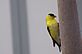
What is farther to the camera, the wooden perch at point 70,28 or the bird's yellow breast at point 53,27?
the bird's yellow breast at point 53,27

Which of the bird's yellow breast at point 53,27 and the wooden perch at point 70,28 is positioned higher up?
the wooden perch at point 70,28

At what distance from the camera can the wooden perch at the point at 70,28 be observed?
2.57ft

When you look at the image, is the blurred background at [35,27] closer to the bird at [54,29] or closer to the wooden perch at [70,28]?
the bird at [54,29]

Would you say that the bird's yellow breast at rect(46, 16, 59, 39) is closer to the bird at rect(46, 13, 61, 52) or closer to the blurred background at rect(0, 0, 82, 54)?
the bird at rect(46, 13, 61, 52)

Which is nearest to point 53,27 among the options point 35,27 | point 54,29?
point 54,29

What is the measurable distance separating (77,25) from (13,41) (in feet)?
3.81

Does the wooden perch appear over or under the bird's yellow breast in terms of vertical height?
over

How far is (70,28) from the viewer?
79 cm

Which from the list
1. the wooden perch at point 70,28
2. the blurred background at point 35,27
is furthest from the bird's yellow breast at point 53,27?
the blurred background at point 35,27

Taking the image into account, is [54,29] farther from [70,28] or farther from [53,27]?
[70,28]

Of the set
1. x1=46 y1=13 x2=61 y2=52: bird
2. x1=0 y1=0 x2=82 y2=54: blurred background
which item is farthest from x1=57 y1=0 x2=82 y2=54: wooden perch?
x1=0 y1=0 x2=82 y2=54: blurred background

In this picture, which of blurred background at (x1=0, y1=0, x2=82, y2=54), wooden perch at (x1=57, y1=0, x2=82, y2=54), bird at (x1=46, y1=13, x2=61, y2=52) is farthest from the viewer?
blurred background at (x1=0, y1=0, x2=82, y2=54)

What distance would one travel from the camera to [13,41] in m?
1.91

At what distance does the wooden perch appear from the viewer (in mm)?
784
